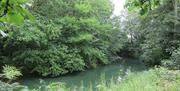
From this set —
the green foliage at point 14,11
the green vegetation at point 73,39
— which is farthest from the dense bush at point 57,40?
the green foliage at point 14,11

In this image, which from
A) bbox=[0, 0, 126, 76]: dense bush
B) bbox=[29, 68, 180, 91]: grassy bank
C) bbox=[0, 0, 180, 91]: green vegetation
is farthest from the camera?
bbox=[0, 0, 126, 76]: dense bush

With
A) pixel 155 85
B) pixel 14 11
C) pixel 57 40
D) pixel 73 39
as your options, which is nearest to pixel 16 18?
pixel 14 11

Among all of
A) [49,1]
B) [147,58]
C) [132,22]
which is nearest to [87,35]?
[49,1]

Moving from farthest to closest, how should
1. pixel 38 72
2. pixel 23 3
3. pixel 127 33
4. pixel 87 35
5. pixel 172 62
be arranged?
pixel 127 33, pixel 87 35, pixel 38 72, pixel 172 62, pixel 23 3

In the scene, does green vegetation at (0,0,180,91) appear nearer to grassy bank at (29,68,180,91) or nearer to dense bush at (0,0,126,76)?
dense bush at (0,0,126,76)

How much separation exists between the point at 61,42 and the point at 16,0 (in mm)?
17556

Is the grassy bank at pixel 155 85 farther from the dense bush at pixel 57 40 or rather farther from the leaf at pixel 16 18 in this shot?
the dense bush at pixel 57 40

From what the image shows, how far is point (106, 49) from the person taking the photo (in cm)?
2206

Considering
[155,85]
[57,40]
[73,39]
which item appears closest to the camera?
[155,85]

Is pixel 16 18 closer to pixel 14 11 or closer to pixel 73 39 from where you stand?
pixel 14 11

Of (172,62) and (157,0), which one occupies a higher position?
(157,0)

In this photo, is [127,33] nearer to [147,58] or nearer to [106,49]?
[106,49]

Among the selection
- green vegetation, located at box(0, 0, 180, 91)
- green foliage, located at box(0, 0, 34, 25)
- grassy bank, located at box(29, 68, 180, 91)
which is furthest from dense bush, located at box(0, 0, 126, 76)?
green foliage, located at box(0, 0, 34, 25)

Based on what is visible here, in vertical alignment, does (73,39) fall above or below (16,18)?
below
